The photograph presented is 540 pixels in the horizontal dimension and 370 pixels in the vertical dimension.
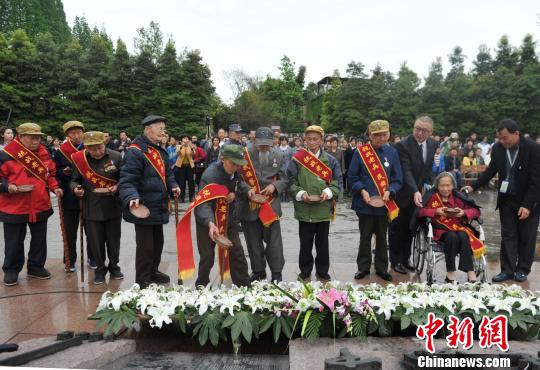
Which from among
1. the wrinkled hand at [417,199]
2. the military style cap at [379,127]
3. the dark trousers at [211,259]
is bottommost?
the dark trousers at [211,259]

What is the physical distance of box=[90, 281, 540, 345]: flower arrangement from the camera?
367 centimetres

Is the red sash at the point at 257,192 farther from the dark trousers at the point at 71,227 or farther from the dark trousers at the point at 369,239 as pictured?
the dark trousers at the point at 71,227

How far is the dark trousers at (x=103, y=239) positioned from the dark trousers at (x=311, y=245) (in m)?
2.28

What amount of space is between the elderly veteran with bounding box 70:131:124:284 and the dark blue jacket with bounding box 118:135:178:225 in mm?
520

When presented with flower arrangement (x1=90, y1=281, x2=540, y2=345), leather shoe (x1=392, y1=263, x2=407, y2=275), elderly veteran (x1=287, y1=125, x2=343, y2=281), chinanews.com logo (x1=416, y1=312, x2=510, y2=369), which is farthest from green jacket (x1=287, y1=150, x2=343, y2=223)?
chinanews.com logo (x1=416, y1=312, x2=510, y2=369)

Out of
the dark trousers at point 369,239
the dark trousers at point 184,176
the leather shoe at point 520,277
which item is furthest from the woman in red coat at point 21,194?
the dark trousers at point 184,176

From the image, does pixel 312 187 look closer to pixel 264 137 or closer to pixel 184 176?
pixel 264 137

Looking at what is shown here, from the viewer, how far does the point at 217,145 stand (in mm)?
14375

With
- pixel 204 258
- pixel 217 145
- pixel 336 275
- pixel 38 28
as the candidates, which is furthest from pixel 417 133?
pixel 38 28

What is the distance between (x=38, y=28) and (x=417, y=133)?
132 feet

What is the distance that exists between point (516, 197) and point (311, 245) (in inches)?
101

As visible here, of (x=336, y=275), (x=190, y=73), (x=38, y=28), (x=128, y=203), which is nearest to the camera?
(x=128, y=203)

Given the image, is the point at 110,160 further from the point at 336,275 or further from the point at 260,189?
the point at 336,275

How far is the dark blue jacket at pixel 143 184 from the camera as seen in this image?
4992mm
